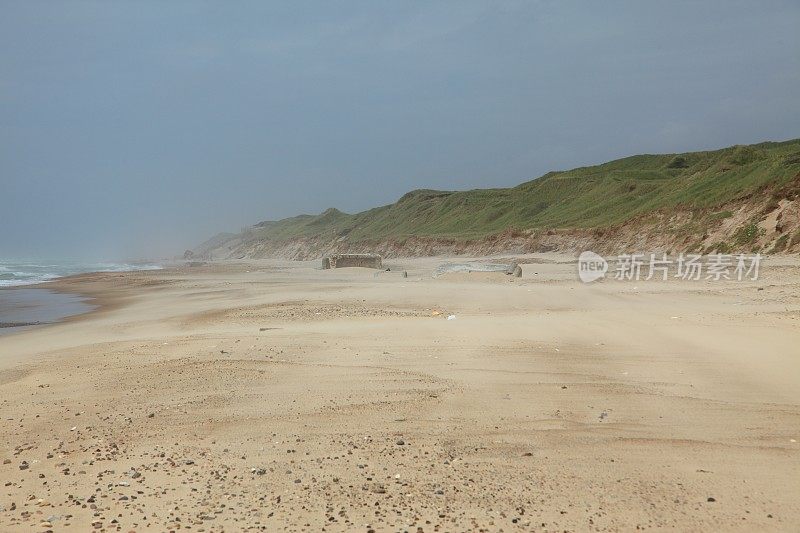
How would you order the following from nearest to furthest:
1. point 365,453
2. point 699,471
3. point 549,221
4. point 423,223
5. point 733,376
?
point 699,471
point 365,453
point 733,376
point 549,221
point 423,223

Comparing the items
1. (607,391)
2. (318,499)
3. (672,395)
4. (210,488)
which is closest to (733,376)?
(672,395)

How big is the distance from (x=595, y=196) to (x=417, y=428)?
6197 centimetres

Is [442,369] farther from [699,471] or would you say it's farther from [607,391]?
→ [699,471]

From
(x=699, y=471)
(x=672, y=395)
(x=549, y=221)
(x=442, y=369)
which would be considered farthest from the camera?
(x=549, y=221)

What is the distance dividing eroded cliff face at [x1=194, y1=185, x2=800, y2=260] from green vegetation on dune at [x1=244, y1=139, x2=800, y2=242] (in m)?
1.00

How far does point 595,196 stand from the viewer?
6359cm

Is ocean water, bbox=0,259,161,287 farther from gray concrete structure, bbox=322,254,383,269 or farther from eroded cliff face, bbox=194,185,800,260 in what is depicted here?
eroded cliff face, bbox=194,185,800,260

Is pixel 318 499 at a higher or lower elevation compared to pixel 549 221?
lower

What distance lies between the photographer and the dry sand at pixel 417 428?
3770mm

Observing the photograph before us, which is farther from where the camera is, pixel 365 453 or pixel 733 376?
pixel 733 376

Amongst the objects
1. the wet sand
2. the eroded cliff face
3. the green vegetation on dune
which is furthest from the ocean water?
the green vegetation on dune

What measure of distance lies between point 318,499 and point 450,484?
2.73ft

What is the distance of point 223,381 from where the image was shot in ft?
22.6

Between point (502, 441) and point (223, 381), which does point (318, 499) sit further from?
point (223, 381)
